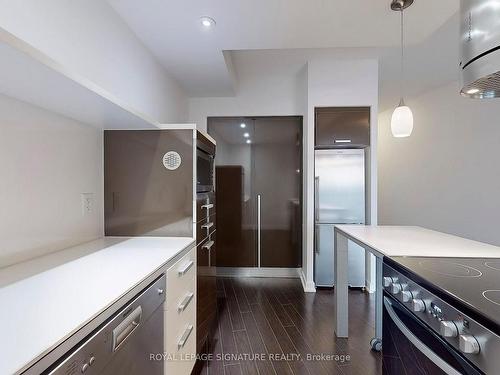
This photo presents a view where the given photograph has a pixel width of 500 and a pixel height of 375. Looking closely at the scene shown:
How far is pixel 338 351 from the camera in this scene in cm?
196

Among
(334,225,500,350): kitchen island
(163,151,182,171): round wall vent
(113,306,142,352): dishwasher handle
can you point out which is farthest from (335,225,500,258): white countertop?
(163,151,182,171): round wall vent

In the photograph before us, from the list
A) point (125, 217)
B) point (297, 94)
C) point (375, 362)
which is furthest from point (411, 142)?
point (125, 217)

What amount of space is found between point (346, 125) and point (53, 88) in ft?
9.23

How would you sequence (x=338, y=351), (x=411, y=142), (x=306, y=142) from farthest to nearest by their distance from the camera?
(x=411, y=142), (x=306, y=142), (x=338, y=351)

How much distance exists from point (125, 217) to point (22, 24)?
1.10 m

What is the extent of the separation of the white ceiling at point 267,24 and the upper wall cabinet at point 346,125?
0.84 meters

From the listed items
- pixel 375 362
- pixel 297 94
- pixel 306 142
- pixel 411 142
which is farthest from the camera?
pixel 411 142

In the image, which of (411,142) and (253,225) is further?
(411,142)

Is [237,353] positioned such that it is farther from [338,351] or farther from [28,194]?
[28,194]

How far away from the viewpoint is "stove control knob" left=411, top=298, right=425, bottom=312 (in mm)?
941

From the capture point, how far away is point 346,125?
9.97 feet

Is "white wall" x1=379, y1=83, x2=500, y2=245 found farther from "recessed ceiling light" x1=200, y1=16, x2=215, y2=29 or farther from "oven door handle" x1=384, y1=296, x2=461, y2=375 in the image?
"recessed ceiling light" x1=200, y1=16, x2=215, y2=29

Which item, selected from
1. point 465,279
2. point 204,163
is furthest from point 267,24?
point 465,279

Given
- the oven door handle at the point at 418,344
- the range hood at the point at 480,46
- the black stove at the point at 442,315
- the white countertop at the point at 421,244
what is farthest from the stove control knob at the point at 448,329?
the range hood at the point at 480,46
